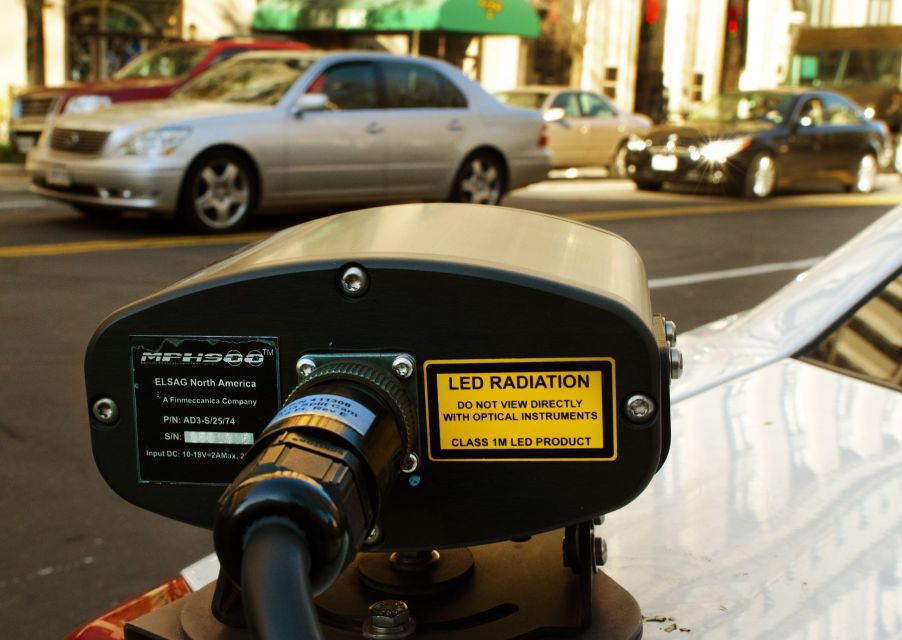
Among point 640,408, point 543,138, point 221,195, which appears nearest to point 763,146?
point 543,138

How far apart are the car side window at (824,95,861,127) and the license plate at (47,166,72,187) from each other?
10.7 metres

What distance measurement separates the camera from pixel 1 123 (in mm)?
18719

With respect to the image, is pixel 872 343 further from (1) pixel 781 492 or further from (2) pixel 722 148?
(2) pixel 722 148

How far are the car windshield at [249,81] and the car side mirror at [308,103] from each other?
8.7 inches

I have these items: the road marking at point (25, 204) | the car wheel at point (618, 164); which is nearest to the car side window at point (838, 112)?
the car wheel at point (618, 164)

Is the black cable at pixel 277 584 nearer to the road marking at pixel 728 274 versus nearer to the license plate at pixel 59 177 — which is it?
the road marking at pixel 728 274

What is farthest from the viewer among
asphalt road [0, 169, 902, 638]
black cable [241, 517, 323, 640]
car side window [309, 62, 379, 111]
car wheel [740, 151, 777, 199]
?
car wheel [740, 151, 777, 199]

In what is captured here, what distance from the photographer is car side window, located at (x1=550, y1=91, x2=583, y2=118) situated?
1806 centimetres

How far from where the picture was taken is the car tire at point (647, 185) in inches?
635

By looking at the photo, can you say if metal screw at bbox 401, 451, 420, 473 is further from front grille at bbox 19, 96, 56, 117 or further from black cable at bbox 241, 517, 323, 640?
front grille at bbox 19, 96, 56, 117

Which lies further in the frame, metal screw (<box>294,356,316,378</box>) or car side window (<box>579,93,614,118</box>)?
car side window (<box>579,93,614,118</box>)

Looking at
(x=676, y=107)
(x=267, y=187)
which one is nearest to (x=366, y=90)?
(x=267, y=187)

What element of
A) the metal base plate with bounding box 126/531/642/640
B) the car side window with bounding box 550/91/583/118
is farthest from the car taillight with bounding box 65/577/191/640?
the car side window with bounding box 550/91/583/118

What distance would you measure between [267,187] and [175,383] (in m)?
9.40
